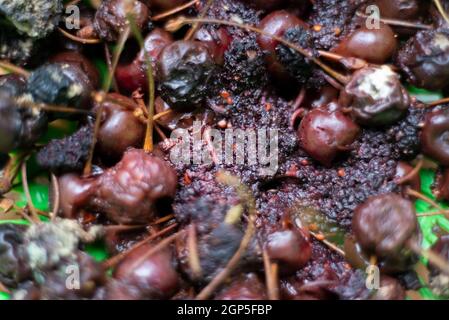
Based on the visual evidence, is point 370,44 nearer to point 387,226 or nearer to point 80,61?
point 387,226

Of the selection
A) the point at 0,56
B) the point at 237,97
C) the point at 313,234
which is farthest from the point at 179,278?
the point at 0,56

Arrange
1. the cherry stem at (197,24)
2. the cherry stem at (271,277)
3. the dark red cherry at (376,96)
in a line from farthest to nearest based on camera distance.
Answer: the cherry stem at (197,24)
the dark red cherry at (376,96)
the cherry stem at (271,277)

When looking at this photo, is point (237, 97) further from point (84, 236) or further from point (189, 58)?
point (84, 236)

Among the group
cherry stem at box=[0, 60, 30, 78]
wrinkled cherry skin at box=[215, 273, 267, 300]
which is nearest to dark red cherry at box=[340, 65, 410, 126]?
wrinkled cherry skin at box=[215, 273, 267, 300]

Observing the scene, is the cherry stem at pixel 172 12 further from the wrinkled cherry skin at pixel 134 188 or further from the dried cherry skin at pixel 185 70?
the wrinkled cherry skin at pixel 134 188

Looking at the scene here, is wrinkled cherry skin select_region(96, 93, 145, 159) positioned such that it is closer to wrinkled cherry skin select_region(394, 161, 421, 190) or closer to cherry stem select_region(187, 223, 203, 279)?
cherry stem select_region(187, 223, 203, 279)

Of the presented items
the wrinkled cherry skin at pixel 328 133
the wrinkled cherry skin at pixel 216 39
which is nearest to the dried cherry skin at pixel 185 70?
the wrinkled cherry skin at pixel 216 39
